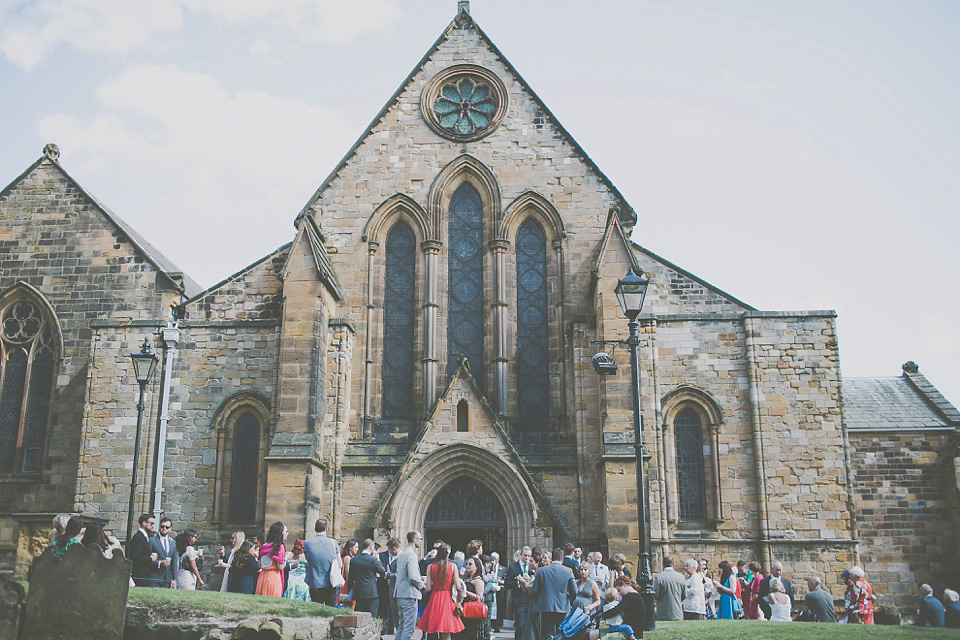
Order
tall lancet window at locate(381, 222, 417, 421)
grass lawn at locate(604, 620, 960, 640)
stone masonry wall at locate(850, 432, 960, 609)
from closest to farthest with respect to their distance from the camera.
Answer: grass lawn at locate(604, 620, 960, 640) → tall lancet window at locate(381, 222, 417, 421) → stone masonry wall at locate(850, 432, 960, 609)

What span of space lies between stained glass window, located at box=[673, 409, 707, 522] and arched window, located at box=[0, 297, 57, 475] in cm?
1412

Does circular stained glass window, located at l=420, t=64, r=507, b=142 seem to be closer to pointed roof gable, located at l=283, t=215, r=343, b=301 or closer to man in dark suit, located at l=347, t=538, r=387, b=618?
pointed roof gable, located at l=283, t=215, r=343, b=301

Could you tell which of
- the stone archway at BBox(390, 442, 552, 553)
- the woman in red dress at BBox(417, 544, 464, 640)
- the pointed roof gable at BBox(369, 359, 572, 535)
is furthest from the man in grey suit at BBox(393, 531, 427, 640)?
the pointed roof gable at BBox(369, 359, 572, 535)

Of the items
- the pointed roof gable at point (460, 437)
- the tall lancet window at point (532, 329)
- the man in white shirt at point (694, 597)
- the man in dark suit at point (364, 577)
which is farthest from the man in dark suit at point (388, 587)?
the tall lancet window at point (532, 329)

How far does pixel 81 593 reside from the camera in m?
8.92

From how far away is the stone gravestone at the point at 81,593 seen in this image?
8.87 metres

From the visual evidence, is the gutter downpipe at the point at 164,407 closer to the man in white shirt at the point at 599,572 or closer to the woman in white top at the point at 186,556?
the woman in white top at the point at 186,556

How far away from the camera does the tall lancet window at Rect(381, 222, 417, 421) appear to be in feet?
68.3

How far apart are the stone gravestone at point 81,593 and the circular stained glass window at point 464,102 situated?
49.1ft

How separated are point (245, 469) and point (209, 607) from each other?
1077cm

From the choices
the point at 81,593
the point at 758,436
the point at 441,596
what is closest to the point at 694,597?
the point at 441,596

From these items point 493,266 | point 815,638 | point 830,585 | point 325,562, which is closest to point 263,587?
point 325,562

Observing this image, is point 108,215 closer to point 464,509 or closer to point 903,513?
point 464,509

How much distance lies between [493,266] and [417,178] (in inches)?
108
